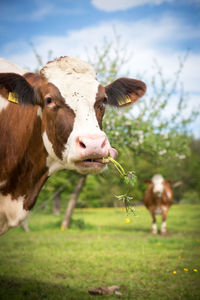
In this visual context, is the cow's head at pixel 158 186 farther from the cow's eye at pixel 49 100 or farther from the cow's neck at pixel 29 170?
the cow's eye at pixel 49 100

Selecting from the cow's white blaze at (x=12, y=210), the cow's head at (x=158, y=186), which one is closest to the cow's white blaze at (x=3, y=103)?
the cow's white blaze at (x=12, y=210)

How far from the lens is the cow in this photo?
2.65m

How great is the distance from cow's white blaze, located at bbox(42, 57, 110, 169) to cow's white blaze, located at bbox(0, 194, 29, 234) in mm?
1083

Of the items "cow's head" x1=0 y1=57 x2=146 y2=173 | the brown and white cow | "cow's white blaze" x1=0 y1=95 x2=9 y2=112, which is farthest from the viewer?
the brown and white cow

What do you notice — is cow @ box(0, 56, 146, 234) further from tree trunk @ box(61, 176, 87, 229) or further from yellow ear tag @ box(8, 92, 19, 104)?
tree trunk @ box(61, 176, 87, 229)

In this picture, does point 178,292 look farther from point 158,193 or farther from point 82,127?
point 158,193

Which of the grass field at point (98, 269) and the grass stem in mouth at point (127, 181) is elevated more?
the grass stem in mouth at point (127, 181)

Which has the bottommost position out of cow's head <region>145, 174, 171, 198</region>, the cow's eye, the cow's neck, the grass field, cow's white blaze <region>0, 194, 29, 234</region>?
cow's head <region>145, 174, 171, 198</region>

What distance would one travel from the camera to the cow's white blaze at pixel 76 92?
2650mm

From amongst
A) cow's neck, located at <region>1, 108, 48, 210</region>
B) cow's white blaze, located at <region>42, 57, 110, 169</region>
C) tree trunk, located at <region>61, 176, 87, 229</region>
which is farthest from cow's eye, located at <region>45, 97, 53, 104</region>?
tree trunk, located at <region>61, 176, 87, 229</region>

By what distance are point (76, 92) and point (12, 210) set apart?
178cm

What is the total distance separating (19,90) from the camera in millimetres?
3326

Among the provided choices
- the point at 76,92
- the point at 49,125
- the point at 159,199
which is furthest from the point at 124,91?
the point at 159,199

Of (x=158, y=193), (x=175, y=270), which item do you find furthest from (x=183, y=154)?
(x=175, y=270)
